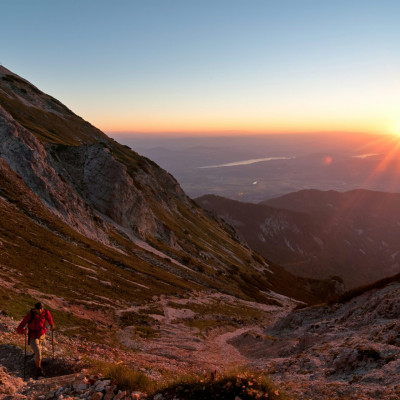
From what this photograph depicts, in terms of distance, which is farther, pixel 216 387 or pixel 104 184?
pixel 104 184

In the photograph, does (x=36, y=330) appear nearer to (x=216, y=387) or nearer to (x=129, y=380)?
(x=129, y=380)

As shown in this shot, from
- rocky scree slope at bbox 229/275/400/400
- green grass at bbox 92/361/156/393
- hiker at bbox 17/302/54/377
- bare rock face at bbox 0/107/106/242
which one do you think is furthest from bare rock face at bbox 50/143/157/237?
green grass at bbox 92/361/156/393

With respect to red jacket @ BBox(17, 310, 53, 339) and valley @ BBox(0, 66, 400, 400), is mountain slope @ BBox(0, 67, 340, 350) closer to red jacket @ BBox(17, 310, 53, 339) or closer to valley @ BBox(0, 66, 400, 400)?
valley @ BBox(0, 66, 400, 400)

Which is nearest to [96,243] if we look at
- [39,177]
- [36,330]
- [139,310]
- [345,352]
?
[39,177]

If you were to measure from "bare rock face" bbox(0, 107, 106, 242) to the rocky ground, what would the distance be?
34.0m

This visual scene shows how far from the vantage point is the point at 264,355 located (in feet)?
106

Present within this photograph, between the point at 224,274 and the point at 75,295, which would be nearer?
the point at 75,295

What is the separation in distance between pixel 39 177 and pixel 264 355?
59.5 metres

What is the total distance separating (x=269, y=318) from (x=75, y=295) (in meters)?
46.7

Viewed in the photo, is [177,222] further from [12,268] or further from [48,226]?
[12,268]

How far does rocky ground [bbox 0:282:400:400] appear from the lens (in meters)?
12.9

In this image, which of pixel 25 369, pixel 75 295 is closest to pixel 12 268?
pixel 75 295

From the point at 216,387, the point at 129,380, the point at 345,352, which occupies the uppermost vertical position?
the point at 216,387

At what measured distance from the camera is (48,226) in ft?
175
